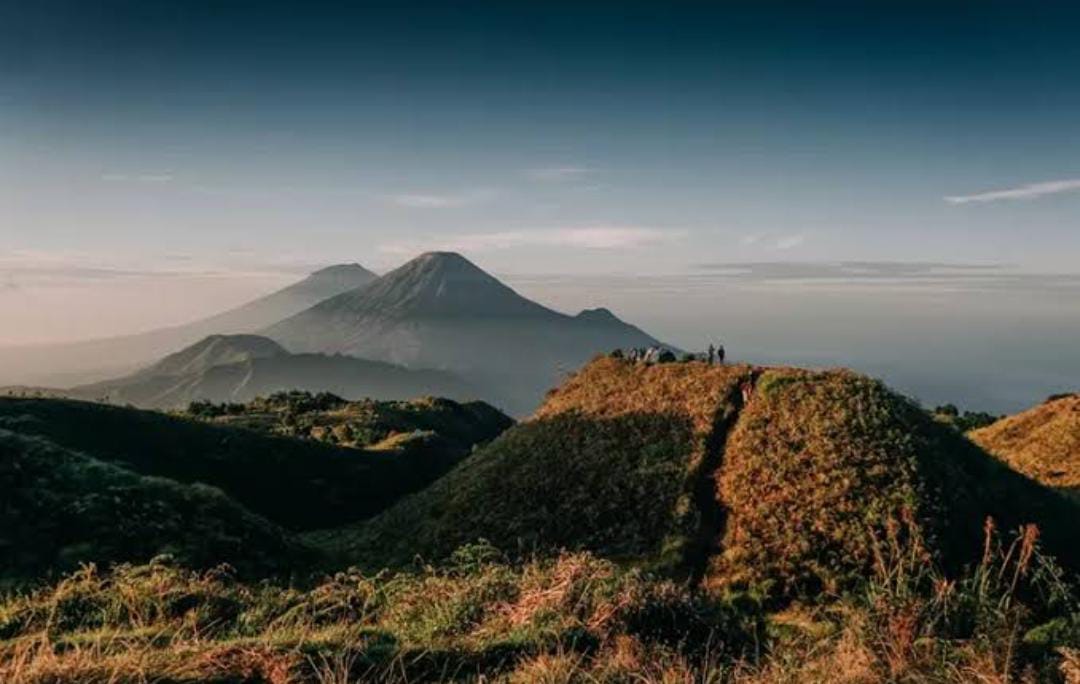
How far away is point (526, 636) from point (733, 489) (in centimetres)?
2574

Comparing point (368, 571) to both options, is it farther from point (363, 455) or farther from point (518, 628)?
point (363, 455)

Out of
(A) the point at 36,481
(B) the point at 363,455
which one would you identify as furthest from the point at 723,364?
(A) the point at 36,481

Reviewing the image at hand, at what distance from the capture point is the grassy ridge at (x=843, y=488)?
2961 cm

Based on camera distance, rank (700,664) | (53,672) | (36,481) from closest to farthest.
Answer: (53,672) < (700,664) < (36,481)

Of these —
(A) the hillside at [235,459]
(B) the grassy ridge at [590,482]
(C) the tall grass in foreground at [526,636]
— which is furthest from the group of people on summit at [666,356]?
(C) the tall grass in foreground at [526,636]

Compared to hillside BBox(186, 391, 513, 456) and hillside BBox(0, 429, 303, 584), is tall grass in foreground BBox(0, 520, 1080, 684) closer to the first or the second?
hillside BBox(0, 429, 303, 584)

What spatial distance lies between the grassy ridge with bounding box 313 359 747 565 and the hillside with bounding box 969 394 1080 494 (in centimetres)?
2577

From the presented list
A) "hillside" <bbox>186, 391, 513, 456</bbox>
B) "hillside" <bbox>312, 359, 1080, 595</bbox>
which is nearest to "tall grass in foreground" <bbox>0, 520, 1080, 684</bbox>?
"hillside" <bbox>312, 359, 1080, 595</bbox>

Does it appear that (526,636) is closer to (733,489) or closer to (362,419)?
(733,489)

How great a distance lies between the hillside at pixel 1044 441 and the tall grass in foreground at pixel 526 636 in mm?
44671

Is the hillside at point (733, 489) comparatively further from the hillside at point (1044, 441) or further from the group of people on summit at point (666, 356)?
the hillside at point (1044, 441)

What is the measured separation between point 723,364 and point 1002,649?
37.1 m

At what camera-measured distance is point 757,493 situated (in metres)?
33.4

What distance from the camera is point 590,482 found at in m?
37.2
